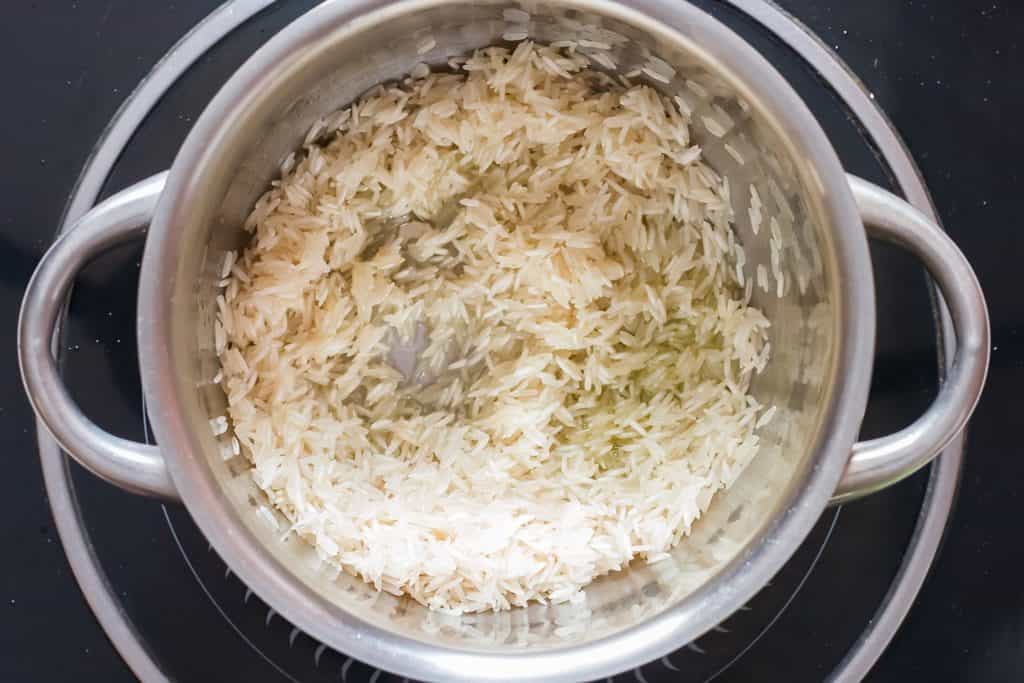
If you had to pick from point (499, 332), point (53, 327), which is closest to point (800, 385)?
point (499, 332)

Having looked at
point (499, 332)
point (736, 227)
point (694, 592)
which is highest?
point (736, 227)

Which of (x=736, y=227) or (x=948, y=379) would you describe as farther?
(x=736, y=227)

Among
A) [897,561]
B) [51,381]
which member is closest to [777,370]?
[897,561]

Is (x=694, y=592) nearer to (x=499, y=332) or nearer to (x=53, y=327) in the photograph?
(x=499, y=332)

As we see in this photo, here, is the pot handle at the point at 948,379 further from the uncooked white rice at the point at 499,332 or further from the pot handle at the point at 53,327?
the pot handle at the point at 53,327

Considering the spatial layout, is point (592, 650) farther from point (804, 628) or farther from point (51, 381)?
point (51, 381)

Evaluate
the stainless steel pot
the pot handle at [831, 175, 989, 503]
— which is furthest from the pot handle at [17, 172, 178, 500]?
the pot handle at [831, 175, 989, 503]

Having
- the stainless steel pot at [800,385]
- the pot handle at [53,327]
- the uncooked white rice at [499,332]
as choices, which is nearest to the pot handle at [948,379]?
the stainless steel pot at [800,385]
